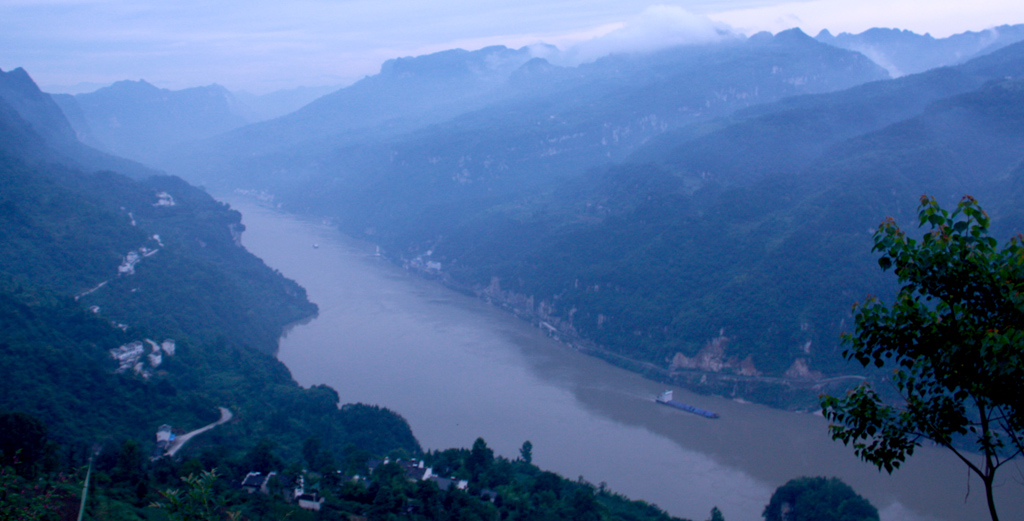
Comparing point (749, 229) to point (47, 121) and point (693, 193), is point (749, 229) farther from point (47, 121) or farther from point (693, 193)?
point (47, 121)

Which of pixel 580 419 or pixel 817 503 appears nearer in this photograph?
pixel 817 503

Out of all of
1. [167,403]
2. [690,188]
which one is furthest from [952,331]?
[690,188]

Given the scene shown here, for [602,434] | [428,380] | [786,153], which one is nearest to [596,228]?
[786,153]

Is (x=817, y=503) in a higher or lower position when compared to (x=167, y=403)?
higher

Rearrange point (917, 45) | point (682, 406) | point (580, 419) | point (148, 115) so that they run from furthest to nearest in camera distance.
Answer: point (148, 115)
point (917, 45)
point (682, 406)
point (580, 419)

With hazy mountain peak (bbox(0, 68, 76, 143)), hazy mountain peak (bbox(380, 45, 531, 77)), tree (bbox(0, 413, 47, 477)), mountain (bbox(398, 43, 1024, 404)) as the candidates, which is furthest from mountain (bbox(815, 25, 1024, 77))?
tree (bbox(0, 413, 47, 477))

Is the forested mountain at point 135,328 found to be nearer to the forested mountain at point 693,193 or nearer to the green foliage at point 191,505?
the green foliage at point 191,505

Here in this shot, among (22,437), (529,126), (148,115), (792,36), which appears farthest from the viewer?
(148,115)
